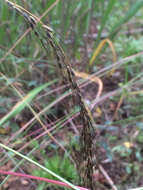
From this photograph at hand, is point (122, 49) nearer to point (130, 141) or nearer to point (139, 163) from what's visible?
point (130, 141)

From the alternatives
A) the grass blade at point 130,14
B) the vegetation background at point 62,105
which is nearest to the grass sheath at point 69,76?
the vegetation background at point 62,105

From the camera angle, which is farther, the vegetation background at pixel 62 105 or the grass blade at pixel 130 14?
the grass blade at pixel 130 14

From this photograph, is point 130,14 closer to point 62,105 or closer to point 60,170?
point 62,105

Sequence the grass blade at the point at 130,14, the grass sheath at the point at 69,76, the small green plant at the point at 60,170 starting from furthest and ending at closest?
the grass blade at the point at 130,14 < the small green plant at the point at 60,170 < the grass sheath at the point at 69,76

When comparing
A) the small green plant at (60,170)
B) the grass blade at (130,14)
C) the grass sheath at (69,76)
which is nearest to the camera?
the grass sheath at (69,76)

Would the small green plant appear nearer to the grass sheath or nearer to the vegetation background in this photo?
the vegetation background

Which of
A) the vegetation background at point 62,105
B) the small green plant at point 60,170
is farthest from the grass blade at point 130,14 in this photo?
the small green plant at point 60,170

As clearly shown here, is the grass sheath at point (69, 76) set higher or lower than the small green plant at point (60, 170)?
higher

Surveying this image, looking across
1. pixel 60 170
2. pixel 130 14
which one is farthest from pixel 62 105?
pixel 130 14

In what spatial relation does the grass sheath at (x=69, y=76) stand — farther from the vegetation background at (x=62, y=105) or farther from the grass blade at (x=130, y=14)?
the grass blade at (x=130, y=14)
